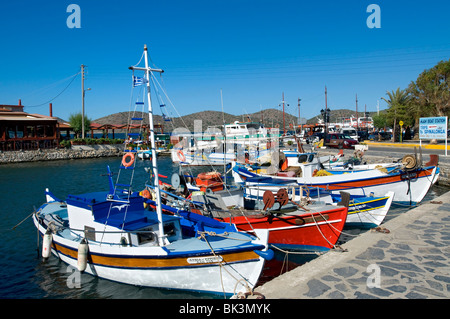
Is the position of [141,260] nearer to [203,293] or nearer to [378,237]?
[203,293]

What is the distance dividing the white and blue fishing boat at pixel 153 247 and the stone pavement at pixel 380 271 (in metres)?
1.50

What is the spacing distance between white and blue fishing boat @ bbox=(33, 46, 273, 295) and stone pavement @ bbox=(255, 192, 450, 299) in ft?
4.93

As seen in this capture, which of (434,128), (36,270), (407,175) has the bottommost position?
(36,270)

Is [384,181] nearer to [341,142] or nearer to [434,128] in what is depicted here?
[434,128]

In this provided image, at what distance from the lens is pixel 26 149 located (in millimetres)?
47438

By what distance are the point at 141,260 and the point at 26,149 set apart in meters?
48.1

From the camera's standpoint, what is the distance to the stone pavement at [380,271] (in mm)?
5961

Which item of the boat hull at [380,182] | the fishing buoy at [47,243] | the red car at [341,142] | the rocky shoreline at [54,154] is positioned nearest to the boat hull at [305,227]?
the boat hull at [380,182]

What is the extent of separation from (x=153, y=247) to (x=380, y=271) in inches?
230

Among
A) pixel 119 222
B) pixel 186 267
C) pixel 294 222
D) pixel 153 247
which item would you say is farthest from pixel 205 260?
pixel 294 222

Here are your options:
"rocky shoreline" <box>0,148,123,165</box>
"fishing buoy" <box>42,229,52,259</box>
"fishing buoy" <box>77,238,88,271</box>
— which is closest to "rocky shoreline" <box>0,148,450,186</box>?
"rocky shoreline" <box>0,148,123,165</box>

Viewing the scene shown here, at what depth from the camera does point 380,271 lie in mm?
6770

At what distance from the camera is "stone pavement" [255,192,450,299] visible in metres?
5.96

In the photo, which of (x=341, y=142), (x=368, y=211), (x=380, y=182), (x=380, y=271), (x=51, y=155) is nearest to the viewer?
(x=380, y=271)
